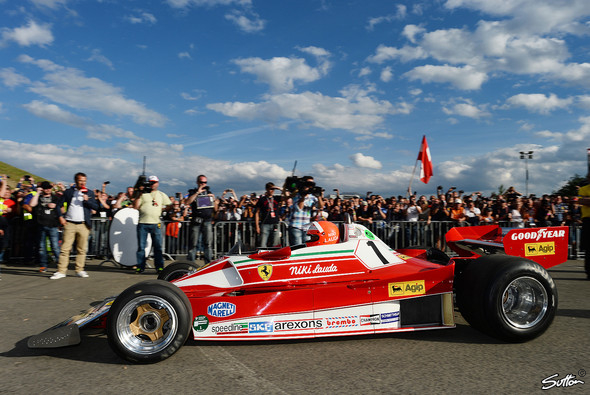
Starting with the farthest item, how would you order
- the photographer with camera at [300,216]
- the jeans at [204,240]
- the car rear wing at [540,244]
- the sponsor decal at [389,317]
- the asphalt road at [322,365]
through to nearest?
the jeans at [204,240] → the photographer with camera at [300,216] → the car rear wing at [540,244] → the sponsor decal at [389,317] → the asphalt road at [322,365]

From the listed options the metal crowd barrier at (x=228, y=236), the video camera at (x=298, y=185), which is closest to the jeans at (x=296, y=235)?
the video camera at (x=298, y=185)

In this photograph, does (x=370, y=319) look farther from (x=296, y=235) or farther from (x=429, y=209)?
(x=429, y=209)

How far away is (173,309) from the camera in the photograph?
3600mm

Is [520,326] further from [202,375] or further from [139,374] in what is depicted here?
[139,374]

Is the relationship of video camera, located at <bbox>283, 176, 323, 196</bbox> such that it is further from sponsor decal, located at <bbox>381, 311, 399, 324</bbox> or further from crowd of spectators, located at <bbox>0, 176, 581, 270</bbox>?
sponsor decal, located at <bbox>381, 311, 399, 324</bbox>

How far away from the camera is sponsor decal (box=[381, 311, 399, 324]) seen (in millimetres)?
3980

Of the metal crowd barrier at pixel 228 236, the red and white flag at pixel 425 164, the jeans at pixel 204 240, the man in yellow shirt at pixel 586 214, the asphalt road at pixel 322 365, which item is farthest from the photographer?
the red and white flag at pixel 425 164

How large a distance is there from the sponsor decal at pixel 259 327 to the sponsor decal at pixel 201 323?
0.40 metres

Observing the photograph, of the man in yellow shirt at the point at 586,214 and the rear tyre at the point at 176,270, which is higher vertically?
the man in yellow shirt at the point at 586,214

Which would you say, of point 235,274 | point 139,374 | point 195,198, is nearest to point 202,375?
point 139,374

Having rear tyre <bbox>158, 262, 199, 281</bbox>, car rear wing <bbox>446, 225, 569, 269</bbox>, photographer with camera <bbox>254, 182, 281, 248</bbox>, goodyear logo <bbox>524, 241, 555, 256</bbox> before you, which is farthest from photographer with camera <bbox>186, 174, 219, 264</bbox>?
goodyear logo <bbox>524, 241, 555, 256</bbox>

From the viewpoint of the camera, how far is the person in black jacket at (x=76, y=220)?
7867 mm

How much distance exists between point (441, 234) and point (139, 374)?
31.7ft

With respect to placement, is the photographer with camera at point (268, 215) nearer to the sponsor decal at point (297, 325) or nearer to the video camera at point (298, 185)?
the video camera at point (298, 185)
